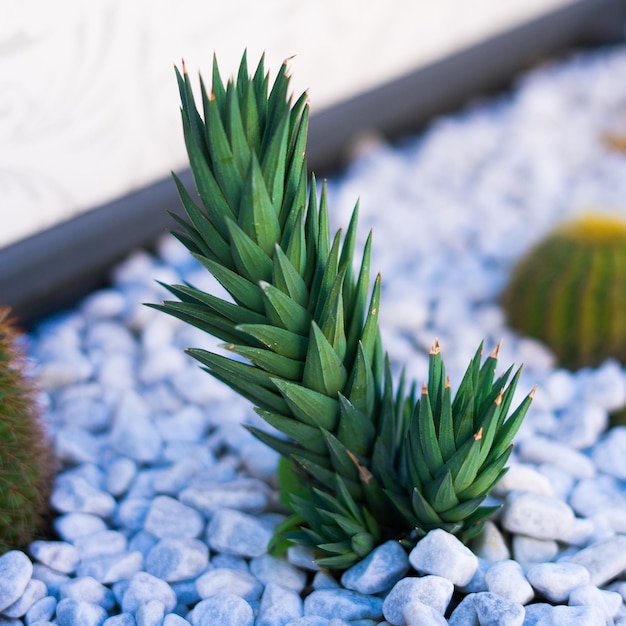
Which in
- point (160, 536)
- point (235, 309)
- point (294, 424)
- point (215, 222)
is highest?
point (215, 222)

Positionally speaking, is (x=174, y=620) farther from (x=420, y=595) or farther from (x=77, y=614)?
(x=420, y=595)

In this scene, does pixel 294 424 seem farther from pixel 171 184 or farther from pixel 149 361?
pixel 171 184

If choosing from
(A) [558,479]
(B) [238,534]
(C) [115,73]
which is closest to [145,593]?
(B) [238,534]

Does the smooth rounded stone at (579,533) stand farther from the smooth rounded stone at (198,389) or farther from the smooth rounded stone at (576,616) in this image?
the smooth rounded stone at (198,389)

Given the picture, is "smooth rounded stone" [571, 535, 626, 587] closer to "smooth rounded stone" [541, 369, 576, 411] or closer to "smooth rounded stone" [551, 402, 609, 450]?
"smooth rounded stone" [551, 402, 609, 450]

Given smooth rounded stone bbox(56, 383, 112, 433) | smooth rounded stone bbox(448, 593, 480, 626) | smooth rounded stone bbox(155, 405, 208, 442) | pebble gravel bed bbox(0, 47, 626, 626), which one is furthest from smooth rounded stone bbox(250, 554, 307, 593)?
smooth rounded stone bbox(56, 383, 112, 433)

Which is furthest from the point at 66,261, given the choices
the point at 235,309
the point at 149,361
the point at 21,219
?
the point at 235,309

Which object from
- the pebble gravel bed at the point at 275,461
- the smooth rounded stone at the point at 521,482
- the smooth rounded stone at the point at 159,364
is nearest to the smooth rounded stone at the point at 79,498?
the pebble gravel bed at the point at 275,461
